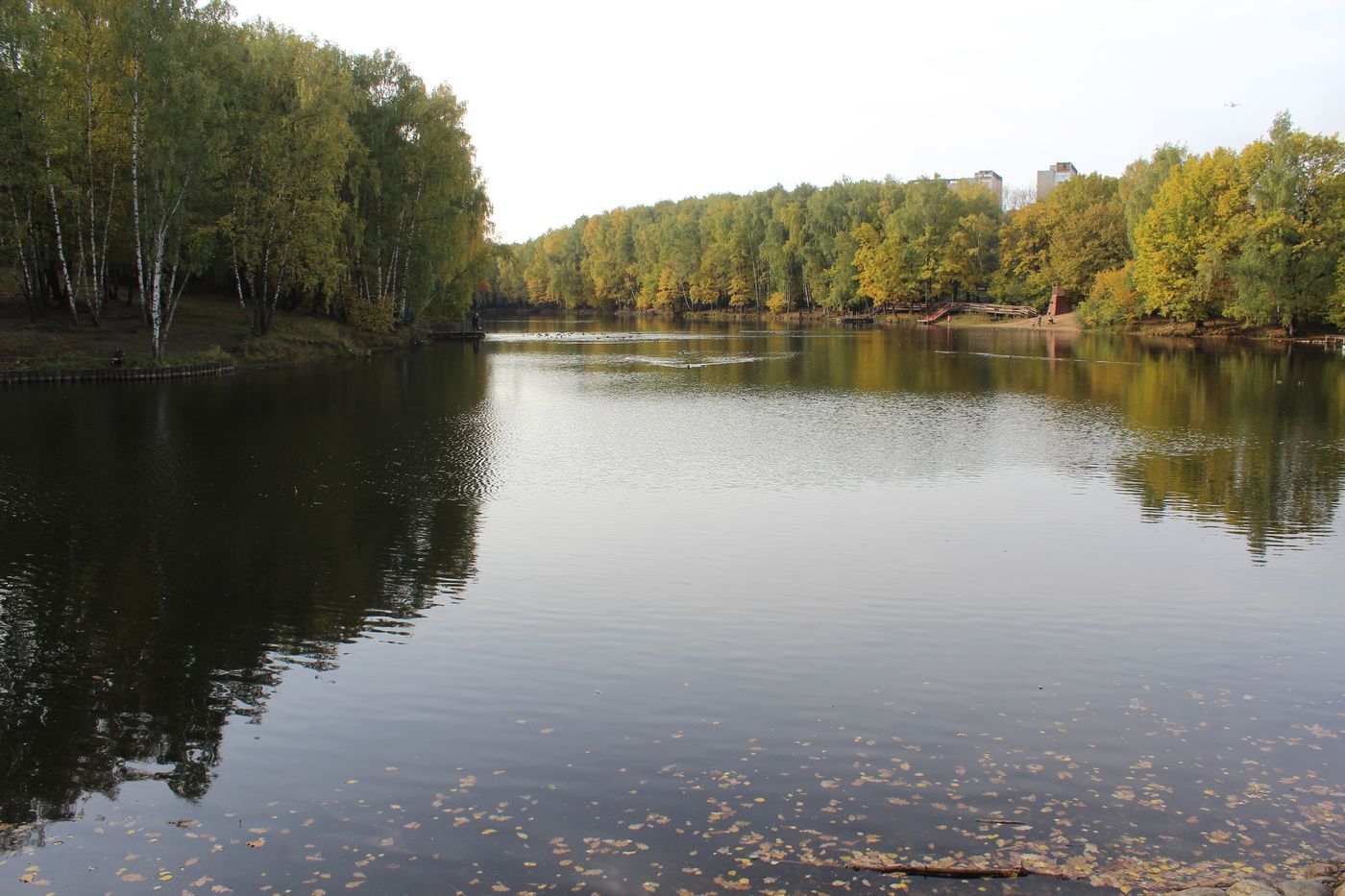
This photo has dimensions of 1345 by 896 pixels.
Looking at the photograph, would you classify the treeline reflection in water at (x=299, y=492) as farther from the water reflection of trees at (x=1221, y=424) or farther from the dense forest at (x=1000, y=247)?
the dense forest at (x=1000, y=247)

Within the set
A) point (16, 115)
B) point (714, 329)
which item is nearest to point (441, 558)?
point (16, 115)

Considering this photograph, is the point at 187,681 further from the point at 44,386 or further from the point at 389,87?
the point at 389,87

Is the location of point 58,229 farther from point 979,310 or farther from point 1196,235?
point 979,310

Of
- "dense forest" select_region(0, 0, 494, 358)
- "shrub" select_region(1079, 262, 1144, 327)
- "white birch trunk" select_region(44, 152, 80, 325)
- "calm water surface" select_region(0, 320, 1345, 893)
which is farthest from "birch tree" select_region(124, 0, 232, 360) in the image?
"shrub" select_region(1079, 262, 1144, 327)

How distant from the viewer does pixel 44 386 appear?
112 feet

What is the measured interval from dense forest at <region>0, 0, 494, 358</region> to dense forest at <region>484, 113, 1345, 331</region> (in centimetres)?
1332

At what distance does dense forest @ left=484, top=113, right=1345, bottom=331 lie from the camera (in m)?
61.9

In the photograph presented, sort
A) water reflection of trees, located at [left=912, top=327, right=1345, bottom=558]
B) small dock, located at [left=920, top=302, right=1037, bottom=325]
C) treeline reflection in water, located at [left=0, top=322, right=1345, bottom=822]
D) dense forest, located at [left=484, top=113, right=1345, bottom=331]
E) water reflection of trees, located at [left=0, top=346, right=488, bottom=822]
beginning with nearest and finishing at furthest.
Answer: water reflection of trees, located at [left=0, top=346, right=488, bottom=822], treeline reflection in water, located at [left=0, top=322, right=1345, bottom=822], water reflection of trees, located at [left=912, top=327, right=1345, bottom=558], dense forest, located at [left=484, top=113, right=1345, bottom=331], small dock, located at [left=920, top=302, right=1037, bottom=325]

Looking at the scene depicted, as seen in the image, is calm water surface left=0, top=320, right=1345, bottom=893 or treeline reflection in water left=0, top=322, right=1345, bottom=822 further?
treeline reflection in water left=0, top=322, right=1345, bottom=822

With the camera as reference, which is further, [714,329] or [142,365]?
[714,329]

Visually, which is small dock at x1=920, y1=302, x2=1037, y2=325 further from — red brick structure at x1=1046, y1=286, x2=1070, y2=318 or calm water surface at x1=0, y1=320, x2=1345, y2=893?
calm water surface at x1=0, y1=320, x2=1345, y2=893

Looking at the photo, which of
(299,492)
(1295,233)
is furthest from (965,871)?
(1295,233)

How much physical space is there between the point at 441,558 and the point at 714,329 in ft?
273

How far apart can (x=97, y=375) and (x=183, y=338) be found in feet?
25.7
